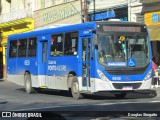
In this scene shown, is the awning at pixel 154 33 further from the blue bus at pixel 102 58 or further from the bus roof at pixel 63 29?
the bus roof at pixel 63 29

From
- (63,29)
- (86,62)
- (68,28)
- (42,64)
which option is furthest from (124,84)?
(42,64)

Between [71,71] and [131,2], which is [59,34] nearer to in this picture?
[71,71]

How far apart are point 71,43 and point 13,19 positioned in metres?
27.0

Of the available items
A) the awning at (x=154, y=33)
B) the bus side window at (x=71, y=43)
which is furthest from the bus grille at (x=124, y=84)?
the awning at (x=154, y=33)

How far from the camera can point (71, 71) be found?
1880 cm

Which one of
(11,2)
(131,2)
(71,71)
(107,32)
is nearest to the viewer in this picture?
(107,32)

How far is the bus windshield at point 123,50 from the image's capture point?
17.1 m

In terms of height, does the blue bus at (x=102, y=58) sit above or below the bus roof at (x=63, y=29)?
below

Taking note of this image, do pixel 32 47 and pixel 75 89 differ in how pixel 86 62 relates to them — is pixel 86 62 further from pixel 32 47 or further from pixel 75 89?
pixel 32 47

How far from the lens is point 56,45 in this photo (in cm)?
2003

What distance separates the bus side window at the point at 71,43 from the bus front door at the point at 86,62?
2.01 ft

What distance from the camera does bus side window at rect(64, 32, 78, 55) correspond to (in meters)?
18.5

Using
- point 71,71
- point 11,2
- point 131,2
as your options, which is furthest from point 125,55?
point 11,2

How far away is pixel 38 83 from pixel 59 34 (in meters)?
3.11
